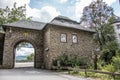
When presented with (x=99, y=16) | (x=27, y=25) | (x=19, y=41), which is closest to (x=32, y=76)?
(x=19, y=41)

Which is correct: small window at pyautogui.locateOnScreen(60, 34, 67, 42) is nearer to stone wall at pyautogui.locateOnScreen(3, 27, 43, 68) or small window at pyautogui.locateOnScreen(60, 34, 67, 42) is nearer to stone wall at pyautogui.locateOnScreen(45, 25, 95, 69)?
stone wall at pyautogui.locateOnScreen(45, 25, 95, 69)

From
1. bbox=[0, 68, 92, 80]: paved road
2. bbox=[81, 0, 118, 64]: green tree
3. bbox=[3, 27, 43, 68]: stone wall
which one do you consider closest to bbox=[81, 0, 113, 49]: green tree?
bbox=[81, 0, 118, 64]: green tree

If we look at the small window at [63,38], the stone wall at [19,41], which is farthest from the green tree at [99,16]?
the stone wall at [19,41]

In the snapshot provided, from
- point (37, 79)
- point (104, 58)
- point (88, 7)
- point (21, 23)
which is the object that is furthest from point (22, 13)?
point (37, 79)

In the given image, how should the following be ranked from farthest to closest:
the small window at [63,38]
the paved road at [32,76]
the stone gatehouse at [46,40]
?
the small window at [63,38] → the stone gatehouse at [46,40] → the paved road at [32,76]

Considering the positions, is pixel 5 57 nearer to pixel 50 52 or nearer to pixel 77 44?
pixel 50 52

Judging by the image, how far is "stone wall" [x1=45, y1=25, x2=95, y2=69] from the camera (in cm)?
1738

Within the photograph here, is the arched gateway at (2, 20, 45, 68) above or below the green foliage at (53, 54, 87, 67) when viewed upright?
above

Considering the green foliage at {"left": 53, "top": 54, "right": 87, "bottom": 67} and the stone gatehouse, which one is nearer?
the green foliage at {"left": 53, "top": 54, "right": 87, "bottom": 67}

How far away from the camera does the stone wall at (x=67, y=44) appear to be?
17.4m

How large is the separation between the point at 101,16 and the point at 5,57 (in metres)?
20.9

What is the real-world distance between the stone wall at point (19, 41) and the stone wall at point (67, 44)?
1.80m

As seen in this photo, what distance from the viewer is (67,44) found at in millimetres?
18375

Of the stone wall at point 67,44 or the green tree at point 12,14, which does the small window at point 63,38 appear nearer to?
the stone wall at point 67,44
